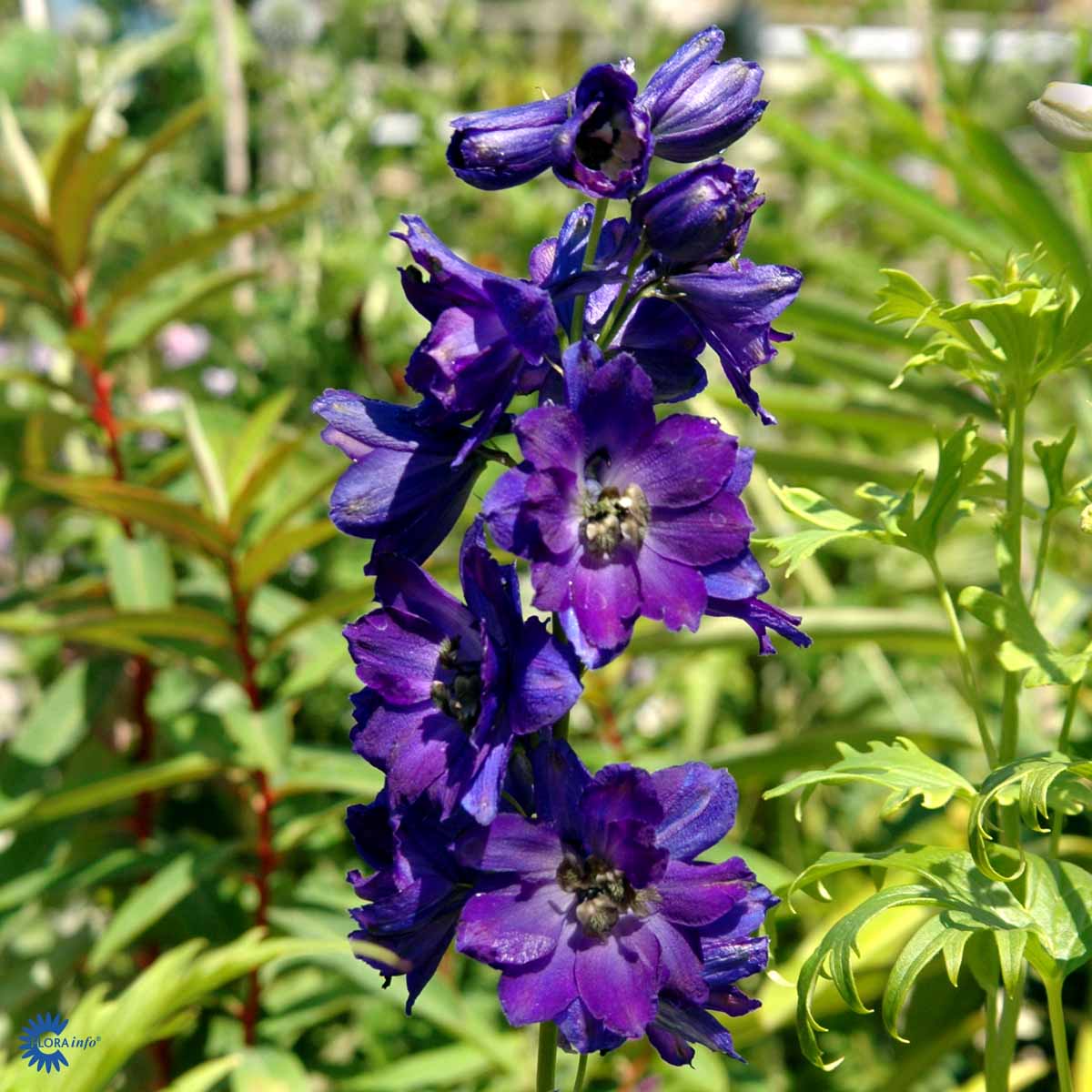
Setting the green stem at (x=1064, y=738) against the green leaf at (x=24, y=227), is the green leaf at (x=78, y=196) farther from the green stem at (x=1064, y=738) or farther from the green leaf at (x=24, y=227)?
the green stem at (x=1064, y=738)

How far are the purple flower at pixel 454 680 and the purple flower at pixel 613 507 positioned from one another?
3cm

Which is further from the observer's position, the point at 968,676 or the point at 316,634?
the point at 316,634

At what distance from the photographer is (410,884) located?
675 millimetres

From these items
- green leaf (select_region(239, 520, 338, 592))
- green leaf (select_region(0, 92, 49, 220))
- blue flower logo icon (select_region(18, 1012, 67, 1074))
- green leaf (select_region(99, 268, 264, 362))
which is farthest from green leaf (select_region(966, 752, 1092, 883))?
green leaf (select_region(0, 92, 49, 220))

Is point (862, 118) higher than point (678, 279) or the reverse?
the reverse

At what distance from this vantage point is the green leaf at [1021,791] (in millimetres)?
635

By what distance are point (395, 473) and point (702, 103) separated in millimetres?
266

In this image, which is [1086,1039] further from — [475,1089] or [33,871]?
[33,871]

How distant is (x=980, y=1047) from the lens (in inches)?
63.1

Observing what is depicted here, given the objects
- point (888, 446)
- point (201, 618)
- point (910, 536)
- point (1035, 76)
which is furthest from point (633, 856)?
point (1035, 76)

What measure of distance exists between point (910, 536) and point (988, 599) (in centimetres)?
6

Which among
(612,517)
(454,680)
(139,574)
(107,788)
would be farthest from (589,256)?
(139,574)

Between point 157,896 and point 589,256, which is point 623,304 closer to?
point 589,256

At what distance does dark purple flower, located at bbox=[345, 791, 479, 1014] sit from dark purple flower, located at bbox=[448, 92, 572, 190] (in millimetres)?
345
